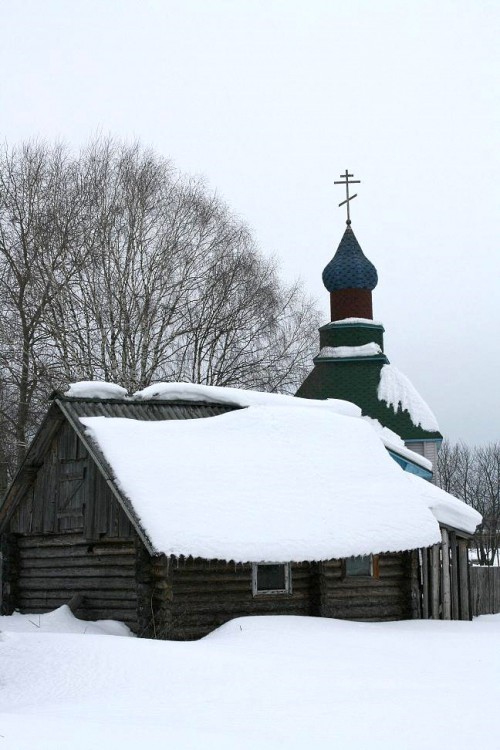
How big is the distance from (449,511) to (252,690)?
11270mm

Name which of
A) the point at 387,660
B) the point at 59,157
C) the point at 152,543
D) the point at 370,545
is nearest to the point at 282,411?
the point at 370,545

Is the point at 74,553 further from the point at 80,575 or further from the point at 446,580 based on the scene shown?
the point at 446,580

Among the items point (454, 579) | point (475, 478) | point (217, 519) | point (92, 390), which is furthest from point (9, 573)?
point (475, 478)

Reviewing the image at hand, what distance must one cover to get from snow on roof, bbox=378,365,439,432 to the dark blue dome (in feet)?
12.3

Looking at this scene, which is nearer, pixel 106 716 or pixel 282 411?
pixel 106 716

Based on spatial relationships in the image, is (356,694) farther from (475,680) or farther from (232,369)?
(232,369)

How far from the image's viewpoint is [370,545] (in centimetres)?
1948

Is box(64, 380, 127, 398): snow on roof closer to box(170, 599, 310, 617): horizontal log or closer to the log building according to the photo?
the log building

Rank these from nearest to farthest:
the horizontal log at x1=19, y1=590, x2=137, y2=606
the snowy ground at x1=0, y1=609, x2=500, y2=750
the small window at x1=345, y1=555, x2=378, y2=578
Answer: the snowy ground at x1=0, y1=609, x2=500, y2=750
the horizontal log at x1=19, y1=590, x2=137, y2=606
the small window at x1=345, y1=555, x2=378, y2=578

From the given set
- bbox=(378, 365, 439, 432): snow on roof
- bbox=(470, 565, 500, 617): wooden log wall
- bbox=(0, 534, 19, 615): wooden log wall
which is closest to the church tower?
bbox=(378, 365, 439, 432): snow on roof

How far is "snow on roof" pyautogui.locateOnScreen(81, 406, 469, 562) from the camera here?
58.4ft

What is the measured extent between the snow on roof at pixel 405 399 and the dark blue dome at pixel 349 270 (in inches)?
148

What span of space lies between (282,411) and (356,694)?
1055 cm

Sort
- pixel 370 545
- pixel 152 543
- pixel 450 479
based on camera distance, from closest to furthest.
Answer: pixel 152 543, pixel 370 545, pixel 450 479
